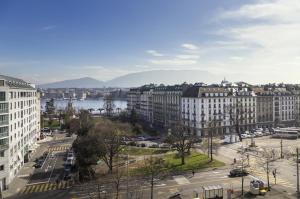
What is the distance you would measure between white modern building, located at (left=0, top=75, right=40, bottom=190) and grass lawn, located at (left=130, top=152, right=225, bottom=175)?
71.4ft

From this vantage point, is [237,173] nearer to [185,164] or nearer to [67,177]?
[185,164]

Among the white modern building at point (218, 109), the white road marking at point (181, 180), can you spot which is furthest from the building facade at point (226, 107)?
the white road marking at point (181, 180)

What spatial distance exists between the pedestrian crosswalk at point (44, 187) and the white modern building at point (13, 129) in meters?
3.93

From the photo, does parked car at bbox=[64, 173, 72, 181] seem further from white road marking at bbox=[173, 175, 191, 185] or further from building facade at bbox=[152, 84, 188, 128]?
building facade at bbox=[152, 84, 188, 128]

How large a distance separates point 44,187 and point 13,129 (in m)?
15.5

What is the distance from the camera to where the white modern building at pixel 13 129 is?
5534 cm

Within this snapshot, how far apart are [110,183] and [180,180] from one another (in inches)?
475

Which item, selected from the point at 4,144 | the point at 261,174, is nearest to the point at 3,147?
the point at 4,144

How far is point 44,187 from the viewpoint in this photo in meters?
53.6

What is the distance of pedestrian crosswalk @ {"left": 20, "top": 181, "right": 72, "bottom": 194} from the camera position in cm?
5206

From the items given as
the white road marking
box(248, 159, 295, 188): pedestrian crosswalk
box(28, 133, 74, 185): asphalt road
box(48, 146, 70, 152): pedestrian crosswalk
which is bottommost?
box(28, 133, 74, 185): asphalt road

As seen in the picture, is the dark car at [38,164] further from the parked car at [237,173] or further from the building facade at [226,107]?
the building facade at [226,107]

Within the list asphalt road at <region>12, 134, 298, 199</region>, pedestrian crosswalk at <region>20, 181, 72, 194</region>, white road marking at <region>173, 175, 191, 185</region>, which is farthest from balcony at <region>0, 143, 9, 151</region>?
white road marking at <region>173, 175, 191, 185</region>

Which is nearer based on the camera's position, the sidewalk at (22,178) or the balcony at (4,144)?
the sidewalk at (22,178)
